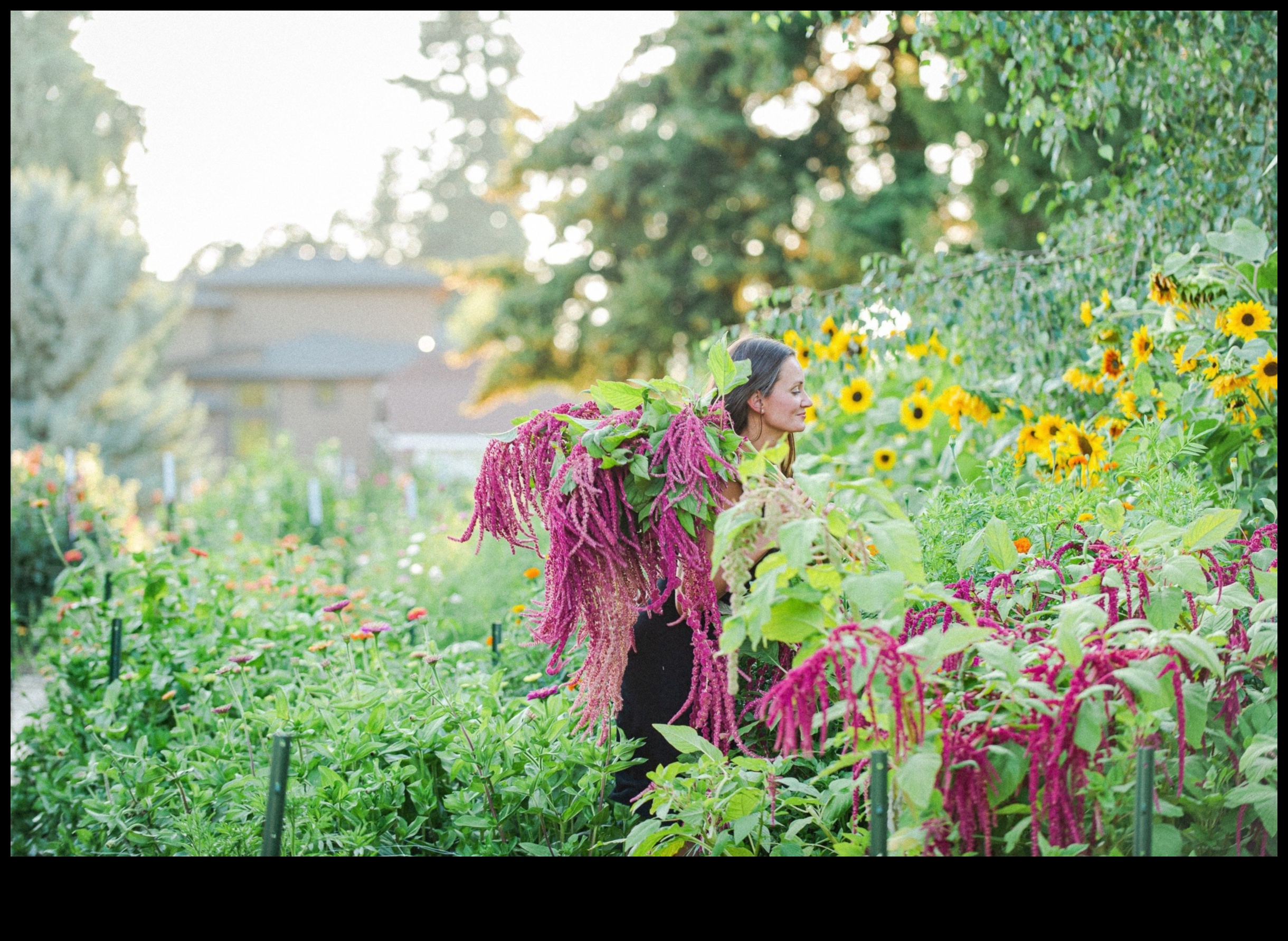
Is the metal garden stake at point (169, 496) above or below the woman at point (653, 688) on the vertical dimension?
above

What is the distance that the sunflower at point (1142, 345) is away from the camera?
3627 millimetres

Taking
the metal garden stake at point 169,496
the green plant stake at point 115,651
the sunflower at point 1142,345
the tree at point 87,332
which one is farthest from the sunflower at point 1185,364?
the tree at point 87,332

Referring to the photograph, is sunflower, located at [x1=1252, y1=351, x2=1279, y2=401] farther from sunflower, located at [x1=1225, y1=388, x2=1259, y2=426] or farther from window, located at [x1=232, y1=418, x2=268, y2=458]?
window, located at [x1=232, y1=418, x2=268, y2=458]

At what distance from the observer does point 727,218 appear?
13961mm

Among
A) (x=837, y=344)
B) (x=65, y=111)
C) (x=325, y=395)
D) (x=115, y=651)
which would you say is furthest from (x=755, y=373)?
(x=325, y=395)

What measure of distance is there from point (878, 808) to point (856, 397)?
3.73m

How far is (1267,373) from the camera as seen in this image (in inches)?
117

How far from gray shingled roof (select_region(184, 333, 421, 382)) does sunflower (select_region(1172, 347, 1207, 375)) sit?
85.4 feet

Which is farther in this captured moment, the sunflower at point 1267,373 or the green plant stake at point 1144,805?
the sunflower at point 1267,373

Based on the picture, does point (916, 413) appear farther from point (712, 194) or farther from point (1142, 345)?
point (712, 194)

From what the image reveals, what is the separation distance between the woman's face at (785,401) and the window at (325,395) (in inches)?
1052

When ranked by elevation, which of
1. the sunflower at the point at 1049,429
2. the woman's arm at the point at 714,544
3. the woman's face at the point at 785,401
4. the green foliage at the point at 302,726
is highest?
the sunflower at the point at 1049,429

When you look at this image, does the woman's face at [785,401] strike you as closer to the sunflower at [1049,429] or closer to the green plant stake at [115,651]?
the sunflower at [1049,429]
